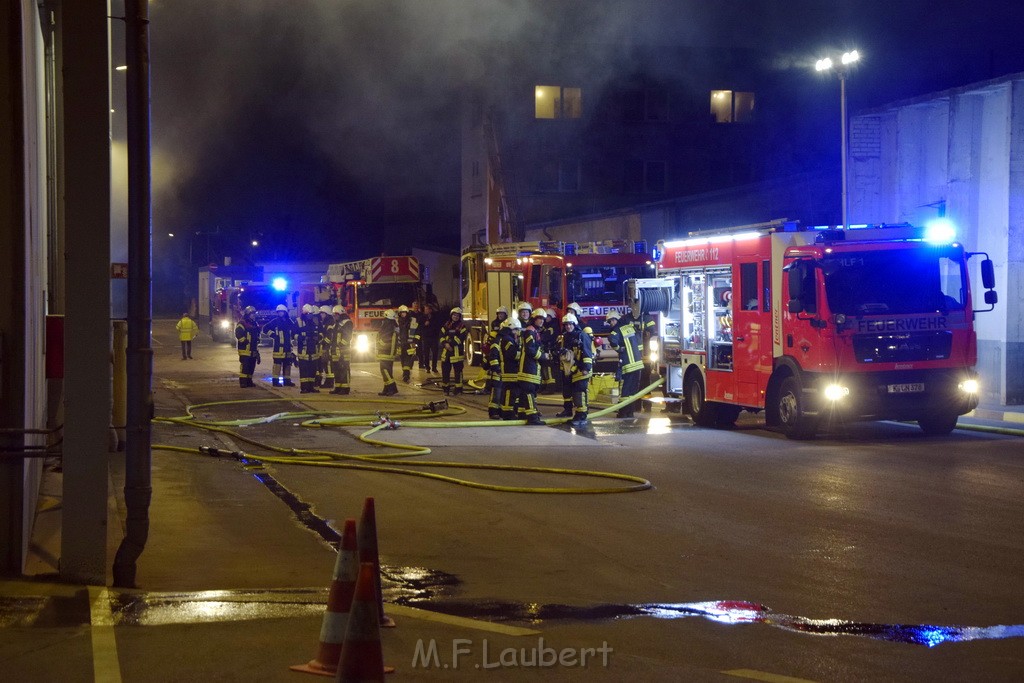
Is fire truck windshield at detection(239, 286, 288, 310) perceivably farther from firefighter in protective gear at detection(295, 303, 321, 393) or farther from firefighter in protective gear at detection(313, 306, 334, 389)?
firefighter in protective gear at detection(295, 303, 321, 393)

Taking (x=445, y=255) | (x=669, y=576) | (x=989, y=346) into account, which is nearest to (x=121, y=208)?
(x=669, y=576)

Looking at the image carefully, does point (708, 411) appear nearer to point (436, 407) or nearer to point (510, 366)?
point (510, 366)

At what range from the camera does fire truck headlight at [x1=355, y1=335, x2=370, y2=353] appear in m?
34.0

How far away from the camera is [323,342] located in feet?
71.1

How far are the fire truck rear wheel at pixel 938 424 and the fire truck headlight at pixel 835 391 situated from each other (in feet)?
4.59

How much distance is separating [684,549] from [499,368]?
8.64 meters

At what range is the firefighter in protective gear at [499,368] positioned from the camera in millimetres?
16078

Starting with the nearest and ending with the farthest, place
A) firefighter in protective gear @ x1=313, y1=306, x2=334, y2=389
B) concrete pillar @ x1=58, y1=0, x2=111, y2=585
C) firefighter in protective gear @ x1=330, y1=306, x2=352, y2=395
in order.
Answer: concrete pillar @ x1=58, y1=0, x2=111, y2=585, firefighter in protective gear @ x1=330, y1=306, x2=352, y2=395, firefighter in protective gear @ x1=313, y1=306, x2=334, y2=389

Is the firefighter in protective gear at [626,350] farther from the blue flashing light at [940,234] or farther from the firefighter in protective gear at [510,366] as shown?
the blue flashing light at [940,234]

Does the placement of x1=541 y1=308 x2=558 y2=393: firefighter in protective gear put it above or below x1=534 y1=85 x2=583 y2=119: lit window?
below

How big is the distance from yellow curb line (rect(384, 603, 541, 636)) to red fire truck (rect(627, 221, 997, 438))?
327 inches

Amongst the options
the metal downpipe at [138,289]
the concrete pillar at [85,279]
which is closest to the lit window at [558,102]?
the metal downpipe at [138,289]

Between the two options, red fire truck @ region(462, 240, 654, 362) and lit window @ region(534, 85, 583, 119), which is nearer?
red fire truck @ region(462, 240, 654, 362)

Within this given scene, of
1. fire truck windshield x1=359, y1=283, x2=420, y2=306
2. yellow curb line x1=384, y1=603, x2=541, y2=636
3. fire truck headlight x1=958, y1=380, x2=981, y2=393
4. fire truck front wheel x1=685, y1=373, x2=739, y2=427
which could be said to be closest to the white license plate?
fire truck headlight x1=958, y1=380, x2=981, y2=393
